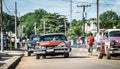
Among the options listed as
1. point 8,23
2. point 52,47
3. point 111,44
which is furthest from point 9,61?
point 8,23

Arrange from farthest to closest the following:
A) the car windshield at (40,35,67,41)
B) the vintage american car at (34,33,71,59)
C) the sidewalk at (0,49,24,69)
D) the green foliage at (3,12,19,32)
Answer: the green foliage at (3,12,19,32) → the car windshield at (40,35,67,41) → the vintage american car at (34,33,71,59) → the sidewalk at (0,49,24,69)

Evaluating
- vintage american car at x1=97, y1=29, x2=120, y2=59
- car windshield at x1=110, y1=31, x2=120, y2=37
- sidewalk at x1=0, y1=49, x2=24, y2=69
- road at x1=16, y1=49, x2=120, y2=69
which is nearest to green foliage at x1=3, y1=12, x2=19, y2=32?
sidewalk at x1=0, y1=49, x2=24, y2=69

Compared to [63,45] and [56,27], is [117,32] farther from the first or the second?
[56,27]

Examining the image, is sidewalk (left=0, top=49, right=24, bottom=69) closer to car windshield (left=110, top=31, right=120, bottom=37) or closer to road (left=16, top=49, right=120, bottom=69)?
road (left=16, top=49, right=120, bottom=69)

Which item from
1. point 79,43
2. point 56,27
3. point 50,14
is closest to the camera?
point 79,43

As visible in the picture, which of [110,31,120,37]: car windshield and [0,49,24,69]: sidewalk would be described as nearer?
[0,49,24,69]: sidewalk

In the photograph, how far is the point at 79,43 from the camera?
7969 cm

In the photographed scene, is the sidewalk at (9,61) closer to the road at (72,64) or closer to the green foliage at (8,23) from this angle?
the road at (72,64)

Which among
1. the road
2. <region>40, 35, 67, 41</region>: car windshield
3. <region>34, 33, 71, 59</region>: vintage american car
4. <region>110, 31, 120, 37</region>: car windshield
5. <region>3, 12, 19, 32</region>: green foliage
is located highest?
<region>3, 12, 19, 32</region>: green foliage

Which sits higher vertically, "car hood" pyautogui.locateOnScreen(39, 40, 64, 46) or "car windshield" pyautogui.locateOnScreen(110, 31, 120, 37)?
"car windshield" pyautogui.locateOnScreen(110, 31, 120, 37)

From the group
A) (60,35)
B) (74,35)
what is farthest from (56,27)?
(60,35)

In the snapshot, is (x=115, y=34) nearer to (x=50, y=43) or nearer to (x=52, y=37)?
(x=50, y=43)

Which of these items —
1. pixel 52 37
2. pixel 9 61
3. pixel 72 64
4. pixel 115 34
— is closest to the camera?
pixel 72 64

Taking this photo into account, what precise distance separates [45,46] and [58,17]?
140 metres
